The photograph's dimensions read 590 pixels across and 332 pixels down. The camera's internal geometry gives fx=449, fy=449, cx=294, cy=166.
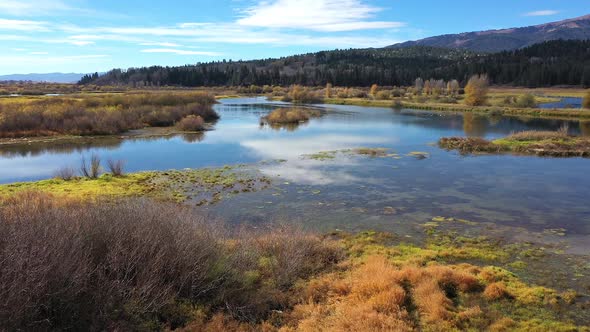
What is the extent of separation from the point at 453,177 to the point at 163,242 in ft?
69.1

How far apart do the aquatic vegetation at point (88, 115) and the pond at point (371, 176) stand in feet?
17.3

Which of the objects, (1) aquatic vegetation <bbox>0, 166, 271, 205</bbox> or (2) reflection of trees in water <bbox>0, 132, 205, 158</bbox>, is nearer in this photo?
(1) aquatic vegetation <bbox>0, 166, 271, 205</bbox>

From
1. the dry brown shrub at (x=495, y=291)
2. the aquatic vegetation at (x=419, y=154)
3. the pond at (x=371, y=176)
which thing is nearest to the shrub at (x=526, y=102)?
the pond at (x=371, y=176)

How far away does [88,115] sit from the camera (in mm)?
47906

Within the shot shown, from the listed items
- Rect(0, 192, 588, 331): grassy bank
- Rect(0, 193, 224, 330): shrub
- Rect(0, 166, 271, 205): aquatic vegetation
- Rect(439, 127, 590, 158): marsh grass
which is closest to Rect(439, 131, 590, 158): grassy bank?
Rect(439, 127, 590, 158): marsh grass

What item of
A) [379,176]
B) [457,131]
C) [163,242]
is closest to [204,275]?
[163,242]

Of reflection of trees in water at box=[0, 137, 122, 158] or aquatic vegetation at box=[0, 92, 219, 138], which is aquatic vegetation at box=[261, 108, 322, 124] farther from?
reflection of trees in water at box=[0, 137, 122, 158]

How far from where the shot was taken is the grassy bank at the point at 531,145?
35.8 metres

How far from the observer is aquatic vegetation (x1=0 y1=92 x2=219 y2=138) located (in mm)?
45062

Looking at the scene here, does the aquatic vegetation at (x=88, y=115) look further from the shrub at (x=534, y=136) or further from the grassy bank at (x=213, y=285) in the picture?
the grassy bank at (x=213, y=285)

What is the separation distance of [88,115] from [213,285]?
43268 mm

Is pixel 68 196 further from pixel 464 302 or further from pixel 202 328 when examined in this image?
pixel 464 302

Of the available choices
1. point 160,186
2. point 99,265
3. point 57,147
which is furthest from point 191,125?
point 99,265

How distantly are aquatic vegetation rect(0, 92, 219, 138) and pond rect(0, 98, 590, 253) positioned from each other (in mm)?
5264
